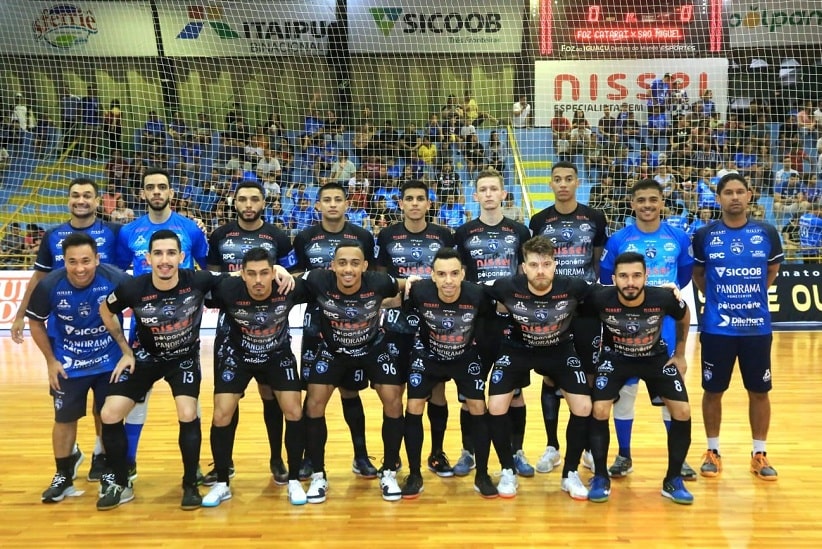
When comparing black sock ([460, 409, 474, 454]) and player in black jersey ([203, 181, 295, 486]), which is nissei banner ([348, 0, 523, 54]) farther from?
black sock ([460, 409, 474, 454])

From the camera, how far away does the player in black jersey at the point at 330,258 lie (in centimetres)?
519

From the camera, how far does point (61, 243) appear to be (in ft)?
17.4

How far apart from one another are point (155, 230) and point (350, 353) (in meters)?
1.76

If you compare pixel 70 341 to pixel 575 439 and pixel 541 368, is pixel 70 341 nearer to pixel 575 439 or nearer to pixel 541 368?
pixel 541 368

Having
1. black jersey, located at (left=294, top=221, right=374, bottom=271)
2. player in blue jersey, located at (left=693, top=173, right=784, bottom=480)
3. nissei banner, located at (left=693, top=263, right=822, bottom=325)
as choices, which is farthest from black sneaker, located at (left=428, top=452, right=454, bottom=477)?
nissei banner, located at (left=693, top=263, right=822, bottom=325)

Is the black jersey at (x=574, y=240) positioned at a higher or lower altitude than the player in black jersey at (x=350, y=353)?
higher

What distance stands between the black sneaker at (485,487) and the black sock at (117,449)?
227cm

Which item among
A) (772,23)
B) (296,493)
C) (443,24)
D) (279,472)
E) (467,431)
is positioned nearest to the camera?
(296,493)

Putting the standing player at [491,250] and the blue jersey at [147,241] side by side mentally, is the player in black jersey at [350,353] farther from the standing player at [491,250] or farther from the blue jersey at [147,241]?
the blue jersey at [147,241]

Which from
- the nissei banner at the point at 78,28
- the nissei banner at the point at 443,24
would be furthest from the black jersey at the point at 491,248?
the nissei banner at the point at 78,28

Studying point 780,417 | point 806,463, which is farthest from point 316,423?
point 780,417

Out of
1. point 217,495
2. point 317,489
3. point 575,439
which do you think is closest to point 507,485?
point 575,439

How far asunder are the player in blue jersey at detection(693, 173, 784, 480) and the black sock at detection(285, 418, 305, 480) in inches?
111

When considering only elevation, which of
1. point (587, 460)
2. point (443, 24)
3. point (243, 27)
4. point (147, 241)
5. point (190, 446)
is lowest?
point (587, 460)
